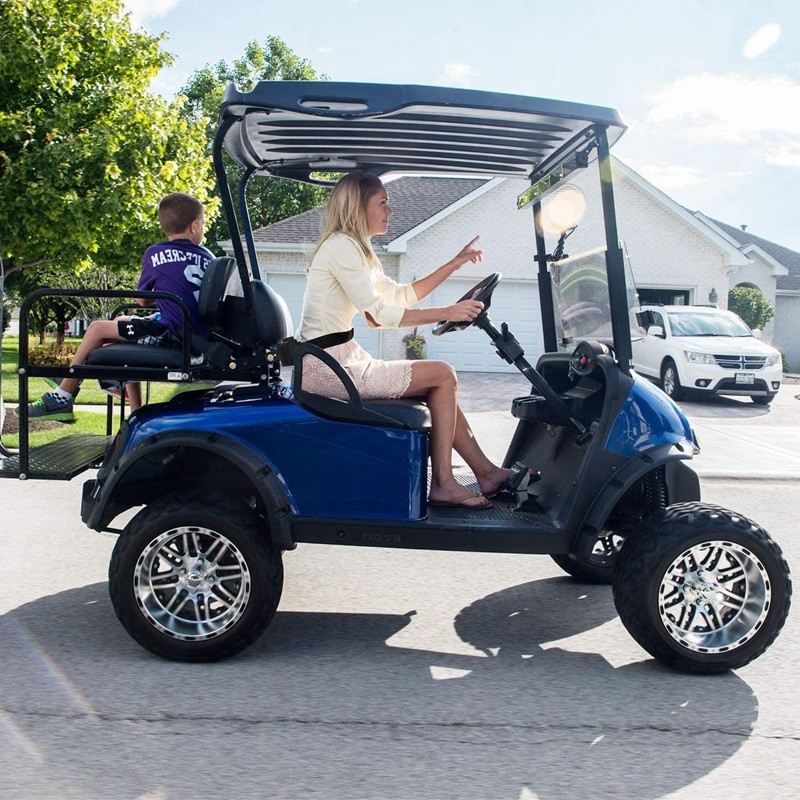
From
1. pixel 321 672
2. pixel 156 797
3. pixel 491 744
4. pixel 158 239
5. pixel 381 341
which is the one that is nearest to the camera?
pixel 156 797

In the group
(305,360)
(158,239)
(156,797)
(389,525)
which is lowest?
(156,797)

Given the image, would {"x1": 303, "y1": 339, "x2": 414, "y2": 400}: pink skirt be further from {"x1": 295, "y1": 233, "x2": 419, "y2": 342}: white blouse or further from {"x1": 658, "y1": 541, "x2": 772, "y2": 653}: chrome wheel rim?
{"x1": 658, "y1": 541, "x2": 772, "y2": 653}: chrome wheel rim

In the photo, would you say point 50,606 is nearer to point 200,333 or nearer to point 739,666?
point 200,333

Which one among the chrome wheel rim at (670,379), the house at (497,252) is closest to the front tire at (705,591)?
the chrome wheel rim at (670,379)

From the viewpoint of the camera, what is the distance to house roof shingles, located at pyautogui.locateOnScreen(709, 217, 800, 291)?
31.1 metres

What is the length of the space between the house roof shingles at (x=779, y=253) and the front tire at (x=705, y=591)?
28371 millimetres

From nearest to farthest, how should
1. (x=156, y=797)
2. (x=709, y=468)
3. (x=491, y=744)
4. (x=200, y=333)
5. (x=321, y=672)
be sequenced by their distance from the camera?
(x=156, y=797), (x=491, y=744), (x=321, y=672), (x=200, y=333), (x=709, y=468)

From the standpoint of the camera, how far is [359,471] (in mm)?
3742

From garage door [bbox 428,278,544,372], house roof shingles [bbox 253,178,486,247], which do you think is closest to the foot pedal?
garage door [bbox 428,278,544,372]

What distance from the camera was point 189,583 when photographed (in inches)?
145

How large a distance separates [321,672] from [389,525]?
64 cm

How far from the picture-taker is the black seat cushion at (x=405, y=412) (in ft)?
12.4

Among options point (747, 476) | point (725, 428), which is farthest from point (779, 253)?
point (747, 476)

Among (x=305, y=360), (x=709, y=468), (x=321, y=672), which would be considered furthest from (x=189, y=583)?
(x=709, y=468)
